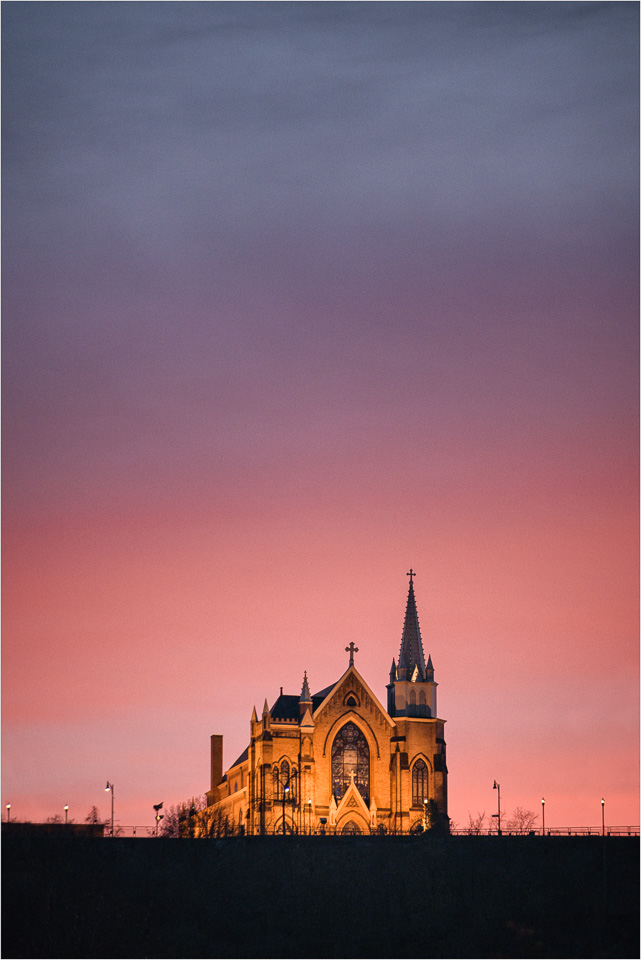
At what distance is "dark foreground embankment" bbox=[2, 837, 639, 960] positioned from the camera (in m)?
80.0

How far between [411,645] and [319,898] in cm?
3078

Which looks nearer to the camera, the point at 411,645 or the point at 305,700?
the point at 305,700

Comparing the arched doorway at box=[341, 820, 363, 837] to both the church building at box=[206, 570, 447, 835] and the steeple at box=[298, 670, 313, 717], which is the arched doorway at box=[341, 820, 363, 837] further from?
the steeple at box=[298, 670, 313, 717]

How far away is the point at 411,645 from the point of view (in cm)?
11231

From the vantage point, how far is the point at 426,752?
107 meters

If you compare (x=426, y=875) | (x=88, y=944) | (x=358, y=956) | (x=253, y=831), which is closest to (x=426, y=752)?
(x=253, y=831)

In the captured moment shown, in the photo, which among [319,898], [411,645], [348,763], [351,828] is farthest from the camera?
[411,645]

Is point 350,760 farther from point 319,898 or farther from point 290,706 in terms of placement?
point 319,898

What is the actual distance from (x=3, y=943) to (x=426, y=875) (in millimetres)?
24437

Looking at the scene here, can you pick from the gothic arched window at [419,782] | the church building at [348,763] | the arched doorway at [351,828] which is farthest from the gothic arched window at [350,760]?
the gothic arched window at [419,782]

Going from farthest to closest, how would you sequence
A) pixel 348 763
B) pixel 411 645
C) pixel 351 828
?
pixel 411 645, pixel 348 763, pixel 351 828

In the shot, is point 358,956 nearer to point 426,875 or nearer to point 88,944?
point 426,875

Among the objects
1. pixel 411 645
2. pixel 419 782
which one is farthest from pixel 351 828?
pixel 411 645

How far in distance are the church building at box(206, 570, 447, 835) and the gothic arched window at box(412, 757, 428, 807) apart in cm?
7
